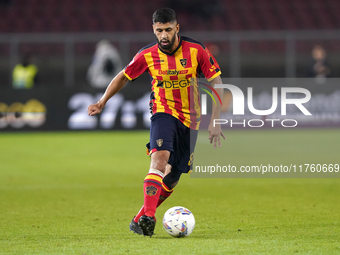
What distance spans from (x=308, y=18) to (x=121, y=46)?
8.72 meters

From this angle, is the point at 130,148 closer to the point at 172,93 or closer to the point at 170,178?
the point at 170,178

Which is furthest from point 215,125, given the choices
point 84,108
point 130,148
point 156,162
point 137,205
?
point 84,108

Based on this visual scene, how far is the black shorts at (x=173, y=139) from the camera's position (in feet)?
16.4

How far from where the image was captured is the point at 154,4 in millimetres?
21859

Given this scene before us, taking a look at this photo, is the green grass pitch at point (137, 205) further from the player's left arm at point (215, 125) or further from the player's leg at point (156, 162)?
the player's left arm at point (215, 125)

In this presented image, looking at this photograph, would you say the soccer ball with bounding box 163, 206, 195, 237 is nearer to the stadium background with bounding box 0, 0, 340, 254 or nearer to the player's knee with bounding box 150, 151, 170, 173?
the stadium background with bounding box 0, 0, 340, 254

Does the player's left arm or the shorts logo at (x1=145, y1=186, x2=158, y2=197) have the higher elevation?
the player's left arm

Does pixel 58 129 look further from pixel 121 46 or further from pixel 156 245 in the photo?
pixel 156 245

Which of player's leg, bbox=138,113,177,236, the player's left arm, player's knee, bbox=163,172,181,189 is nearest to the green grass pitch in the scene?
player's leg, bbox=138,113,177,236

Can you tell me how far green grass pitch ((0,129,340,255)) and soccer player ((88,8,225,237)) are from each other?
0.65m

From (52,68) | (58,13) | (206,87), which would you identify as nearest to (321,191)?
(206,87)

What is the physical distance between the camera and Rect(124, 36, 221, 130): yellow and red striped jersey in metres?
5.19

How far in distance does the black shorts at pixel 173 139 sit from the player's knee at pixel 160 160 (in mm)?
38

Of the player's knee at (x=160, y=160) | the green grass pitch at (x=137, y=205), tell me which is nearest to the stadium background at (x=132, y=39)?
the green grass pitch at (x=137, y=205)
